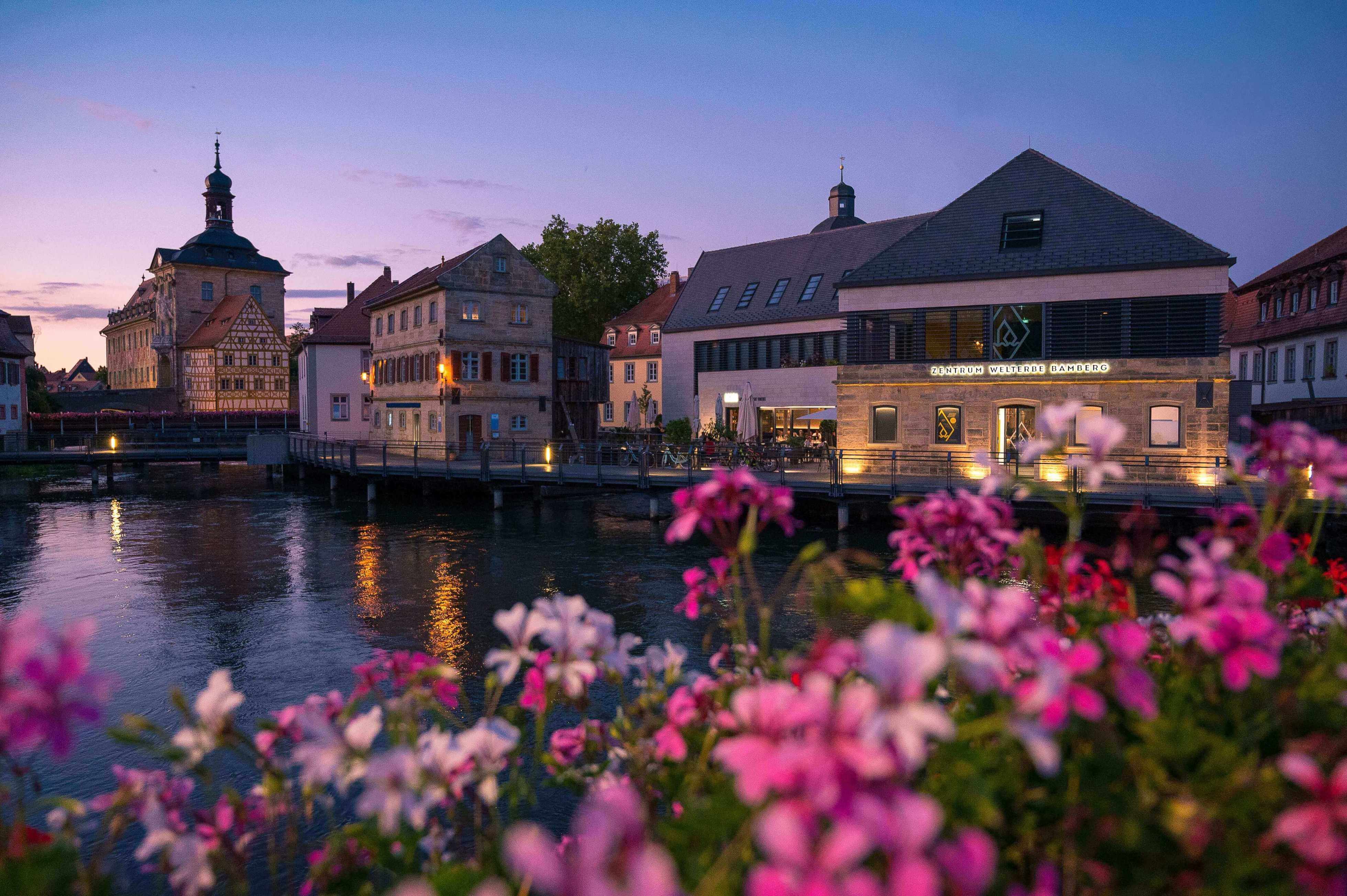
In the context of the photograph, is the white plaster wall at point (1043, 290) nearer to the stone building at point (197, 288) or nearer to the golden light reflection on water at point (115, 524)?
the golden light reflection on water at point (115, 524)

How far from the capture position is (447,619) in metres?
17.3

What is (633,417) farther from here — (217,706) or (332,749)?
(332,749)

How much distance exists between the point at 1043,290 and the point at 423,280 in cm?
2970

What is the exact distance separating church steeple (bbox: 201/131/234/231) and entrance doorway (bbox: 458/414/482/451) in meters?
69.2

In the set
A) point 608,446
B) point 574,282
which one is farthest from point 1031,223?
point 574,282

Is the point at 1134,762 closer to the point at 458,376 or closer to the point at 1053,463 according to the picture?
the point at 1053,463

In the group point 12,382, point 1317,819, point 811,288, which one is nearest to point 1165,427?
point 811,288

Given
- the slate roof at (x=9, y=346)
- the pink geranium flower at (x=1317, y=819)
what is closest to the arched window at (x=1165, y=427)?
the pink geranium flower at (x=1317, y=819)

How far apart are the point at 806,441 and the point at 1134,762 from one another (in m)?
36.8

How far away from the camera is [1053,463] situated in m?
25.2

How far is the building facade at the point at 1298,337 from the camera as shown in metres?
36.6

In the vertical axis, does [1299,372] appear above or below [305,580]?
above

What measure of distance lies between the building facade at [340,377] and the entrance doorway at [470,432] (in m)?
14.1

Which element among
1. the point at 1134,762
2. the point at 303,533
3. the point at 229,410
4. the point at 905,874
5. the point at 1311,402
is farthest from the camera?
the point at 229,410
